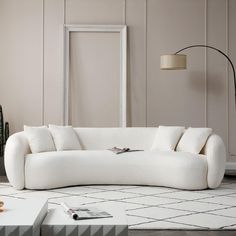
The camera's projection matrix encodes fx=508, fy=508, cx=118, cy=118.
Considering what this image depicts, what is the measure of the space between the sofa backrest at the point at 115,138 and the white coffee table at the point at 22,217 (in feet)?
11.2

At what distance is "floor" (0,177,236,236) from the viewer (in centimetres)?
362

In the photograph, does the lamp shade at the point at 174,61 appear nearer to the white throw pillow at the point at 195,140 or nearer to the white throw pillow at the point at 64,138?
the white throw pillow at the point at 195,140

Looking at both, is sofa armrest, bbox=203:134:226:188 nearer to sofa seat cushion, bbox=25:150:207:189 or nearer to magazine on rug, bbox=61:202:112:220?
sofa seat cushion, bbox=25:150:207:189

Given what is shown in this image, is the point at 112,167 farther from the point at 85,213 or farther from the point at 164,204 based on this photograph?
the point at 85,213

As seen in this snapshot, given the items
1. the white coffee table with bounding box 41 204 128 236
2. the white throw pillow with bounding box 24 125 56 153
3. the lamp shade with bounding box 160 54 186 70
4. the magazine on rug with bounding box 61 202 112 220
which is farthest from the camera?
the lamp shade with bounding box 160 54 186 70

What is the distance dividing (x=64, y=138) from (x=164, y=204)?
191 cm

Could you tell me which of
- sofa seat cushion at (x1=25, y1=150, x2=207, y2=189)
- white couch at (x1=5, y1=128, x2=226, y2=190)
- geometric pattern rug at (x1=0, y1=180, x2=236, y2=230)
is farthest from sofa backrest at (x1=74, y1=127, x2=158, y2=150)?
geometric pattern rug at (x1=0, y1=180, x2=236, y2=230)

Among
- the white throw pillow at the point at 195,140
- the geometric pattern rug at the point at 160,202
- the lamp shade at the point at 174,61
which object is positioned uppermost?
the lamp shade at the point at 174,61

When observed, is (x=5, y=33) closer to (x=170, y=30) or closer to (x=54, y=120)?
(x=54, y=120)

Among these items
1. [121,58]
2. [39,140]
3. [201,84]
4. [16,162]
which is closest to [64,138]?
[39,140]

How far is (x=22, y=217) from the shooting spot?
2.57 metres

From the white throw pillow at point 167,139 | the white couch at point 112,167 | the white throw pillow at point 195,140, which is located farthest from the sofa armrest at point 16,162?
the white throw pillow at point 195,140

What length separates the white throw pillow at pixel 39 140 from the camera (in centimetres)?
588

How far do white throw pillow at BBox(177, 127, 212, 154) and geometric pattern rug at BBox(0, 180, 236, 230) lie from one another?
0.53 meters
